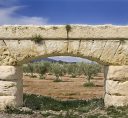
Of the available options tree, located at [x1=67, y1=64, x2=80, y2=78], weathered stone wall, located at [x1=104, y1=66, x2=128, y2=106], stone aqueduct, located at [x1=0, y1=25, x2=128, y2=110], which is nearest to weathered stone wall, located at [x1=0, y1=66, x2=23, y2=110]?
stone aqueduct, located at [x1=0, y1=25, x2=128, y2=110]

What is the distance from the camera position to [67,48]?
35.8ft

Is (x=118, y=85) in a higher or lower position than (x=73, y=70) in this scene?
lower

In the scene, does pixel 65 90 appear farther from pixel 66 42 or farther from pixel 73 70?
pixel 73 70

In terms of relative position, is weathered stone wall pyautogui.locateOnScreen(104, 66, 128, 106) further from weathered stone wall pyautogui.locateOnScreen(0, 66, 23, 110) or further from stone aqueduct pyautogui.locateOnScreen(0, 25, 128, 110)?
weathered stone wall pyautogui.locateOnScreen(0, 66, 23, 110)

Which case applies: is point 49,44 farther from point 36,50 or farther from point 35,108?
point 35,108

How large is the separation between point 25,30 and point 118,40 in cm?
287

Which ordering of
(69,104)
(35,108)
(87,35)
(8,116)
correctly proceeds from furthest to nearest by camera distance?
(69,104) < (35,108) < (87,35) < (8,116)

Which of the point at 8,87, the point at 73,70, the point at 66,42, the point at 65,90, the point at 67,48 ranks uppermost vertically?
the point at 66,42

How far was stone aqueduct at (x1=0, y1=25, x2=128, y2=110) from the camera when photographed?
10891mm

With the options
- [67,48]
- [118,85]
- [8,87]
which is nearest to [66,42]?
[67,48]

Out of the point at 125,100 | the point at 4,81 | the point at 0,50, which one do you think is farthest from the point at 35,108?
the point at 125,100

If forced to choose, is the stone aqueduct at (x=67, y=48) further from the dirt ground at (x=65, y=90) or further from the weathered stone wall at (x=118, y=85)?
the dirt ground at (x=65, y=90)

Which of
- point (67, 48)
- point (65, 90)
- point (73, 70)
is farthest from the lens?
point (73, 70)

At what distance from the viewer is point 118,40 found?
1095cm
